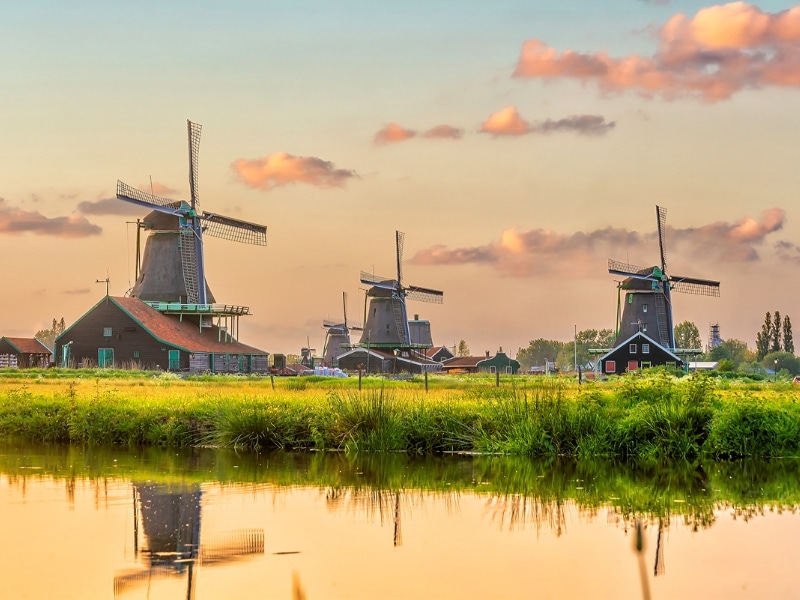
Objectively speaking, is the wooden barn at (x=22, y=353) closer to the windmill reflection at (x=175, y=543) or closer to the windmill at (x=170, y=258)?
the windmill at (x=170, y=258)

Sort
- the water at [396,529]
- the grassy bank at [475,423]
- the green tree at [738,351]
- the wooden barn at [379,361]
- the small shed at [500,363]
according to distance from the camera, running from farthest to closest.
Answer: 1. the green tree at [738,351]
2. the small shed at [500,363]
3. the wooden barn at [379,361]
4. the grassy bank at [475,423]
5. the water at [396,529]

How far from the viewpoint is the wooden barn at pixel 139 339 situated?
6022cm

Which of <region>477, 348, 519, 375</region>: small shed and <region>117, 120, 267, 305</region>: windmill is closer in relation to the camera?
<region>117, 120, 267, 305</region>: windmill

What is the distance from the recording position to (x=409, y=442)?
76.9ft

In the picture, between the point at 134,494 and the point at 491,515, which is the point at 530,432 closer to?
the point at 491,515

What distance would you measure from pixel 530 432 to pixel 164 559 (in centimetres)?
1110

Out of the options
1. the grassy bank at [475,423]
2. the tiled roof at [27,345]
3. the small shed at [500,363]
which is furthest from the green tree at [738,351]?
the grassy bank at [475,423]

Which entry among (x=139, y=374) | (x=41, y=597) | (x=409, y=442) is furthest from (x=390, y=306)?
(x=41, y=597)

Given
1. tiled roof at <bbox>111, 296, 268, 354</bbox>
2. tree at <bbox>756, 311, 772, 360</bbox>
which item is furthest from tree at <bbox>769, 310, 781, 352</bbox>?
tiled roof at <bbox>111, 296, 268, 354</bbox>

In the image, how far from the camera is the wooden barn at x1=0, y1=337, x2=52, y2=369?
81.3 metres

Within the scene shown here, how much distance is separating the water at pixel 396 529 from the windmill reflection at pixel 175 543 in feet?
0.12

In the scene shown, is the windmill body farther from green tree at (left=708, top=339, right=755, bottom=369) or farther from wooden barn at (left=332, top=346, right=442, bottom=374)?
green tree at (left=708, top=339, right=755, bottom=369)

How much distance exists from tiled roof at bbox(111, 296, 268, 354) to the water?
39.2 metres

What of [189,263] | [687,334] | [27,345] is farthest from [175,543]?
[687,334]
